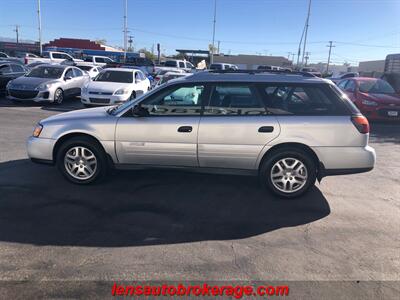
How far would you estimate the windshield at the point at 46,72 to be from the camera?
14.3 metres

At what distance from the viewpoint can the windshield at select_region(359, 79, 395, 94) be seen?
12914mm

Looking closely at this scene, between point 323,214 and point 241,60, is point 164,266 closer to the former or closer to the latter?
point 323,214

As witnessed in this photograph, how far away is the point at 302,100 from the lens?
4.83m

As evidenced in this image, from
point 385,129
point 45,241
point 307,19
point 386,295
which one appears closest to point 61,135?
point 45,241

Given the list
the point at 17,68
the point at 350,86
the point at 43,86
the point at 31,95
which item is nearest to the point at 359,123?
the point at 350,86

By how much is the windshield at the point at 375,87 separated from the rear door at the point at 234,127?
9730 mm

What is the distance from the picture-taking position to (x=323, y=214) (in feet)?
14.6

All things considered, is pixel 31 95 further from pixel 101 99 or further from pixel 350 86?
pixel 350 86

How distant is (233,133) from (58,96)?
11231 millimetres

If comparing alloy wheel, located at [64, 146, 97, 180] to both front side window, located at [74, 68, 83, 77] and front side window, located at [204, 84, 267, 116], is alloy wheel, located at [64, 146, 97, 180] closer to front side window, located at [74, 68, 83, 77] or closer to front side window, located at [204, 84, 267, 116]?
front side window, located at [204, 84, 267, 116]

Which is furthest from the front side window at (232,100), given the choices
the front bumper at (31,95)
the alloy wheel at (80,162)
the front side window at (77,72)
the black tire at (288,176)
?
the front side window at (77,72)

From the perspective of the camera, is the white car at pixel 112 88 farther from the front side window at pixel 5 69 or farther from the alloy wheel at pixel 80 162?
the alloy wheel at pixel 80 162

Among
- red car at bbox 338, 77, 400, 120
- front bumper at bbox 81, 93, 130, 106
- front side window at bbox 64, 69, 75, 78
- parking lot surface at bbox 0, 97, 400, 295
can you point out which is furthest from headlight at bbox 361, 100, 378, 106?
front side window at bbox 64, 69, 75, 78

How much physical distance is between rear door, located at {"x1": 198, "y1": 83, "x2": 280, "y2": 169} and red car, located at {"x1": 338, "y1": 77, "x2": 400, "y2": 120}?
888cm
